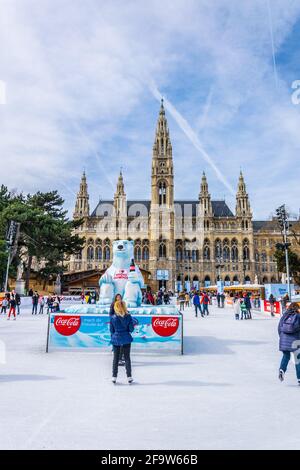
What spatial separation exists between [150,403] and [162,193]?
71.8m

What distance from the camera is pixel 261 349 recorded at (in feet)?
29.7

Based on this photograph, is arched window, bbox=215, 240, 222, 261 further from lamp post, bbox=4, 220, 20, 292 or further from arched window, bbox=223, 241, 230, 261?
lamp post, bbox=4, 220, 20, 292

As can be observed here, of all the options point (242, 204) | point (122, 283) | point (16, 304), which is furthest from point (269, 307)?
point (242, 204)

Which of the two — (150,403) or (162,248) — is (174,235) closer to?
(162,248)

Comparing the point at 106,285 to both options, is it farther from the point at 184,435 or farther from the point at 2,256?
the point at 2,256

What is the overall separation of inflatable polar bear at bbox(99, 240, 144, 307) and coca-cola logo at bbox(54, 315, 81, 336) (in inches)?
53.0

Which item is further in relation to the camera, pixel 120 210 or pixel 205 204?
pixel 205 204

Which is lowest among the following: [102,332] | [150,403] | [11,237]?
[150,403]

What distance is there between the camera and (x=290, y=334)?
5652mm

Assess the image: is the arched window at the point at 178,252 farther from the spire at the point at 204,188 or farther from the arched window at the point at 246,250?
the arched window at the point at 246,250

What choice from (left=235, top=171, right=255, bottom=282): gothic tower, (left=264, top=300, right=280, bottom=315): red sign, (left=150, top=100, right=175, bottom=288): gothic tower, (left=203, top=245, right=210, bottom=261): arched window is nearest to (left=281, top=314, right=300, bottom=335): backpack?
(left=264, top=300, right=280, bottom=315): red sign

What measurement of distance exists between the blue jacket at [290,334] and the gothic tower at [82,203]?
2960 inches

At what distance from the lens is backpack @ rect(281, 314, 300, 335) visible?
5.66 meters
